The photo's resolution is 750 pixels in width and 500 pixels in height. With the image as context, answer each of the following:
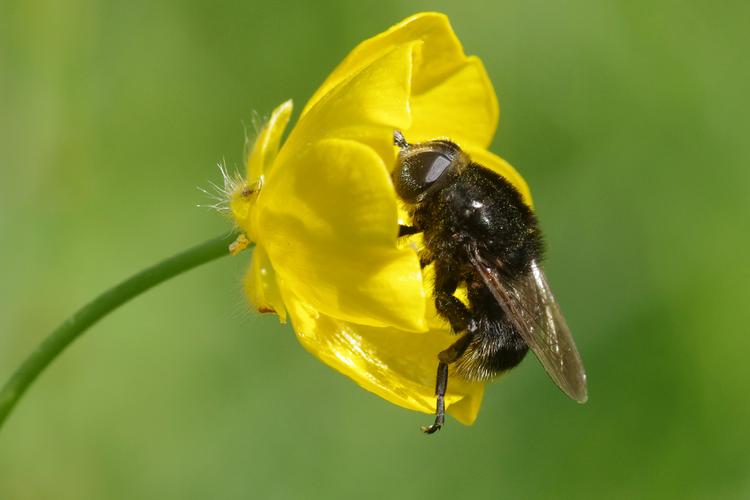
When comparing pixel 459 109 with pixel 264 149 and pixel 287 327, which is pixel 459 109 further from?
pixel 287 327

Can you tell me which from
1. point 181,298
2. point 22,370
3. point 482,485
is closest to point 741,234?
point 482,485

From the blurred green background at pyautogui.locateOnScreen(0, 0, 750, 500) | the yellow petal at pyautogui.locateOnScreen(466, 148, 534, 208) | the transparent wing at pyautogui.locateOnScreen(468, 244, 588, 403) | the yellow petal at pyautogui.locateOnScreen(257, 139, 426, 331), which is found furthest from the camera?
the blurred green background at pyautogui.locateOnScreen(0, 0, 750, 500)

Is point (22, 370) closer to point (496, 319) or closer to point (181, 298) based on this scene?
point (496, 319)

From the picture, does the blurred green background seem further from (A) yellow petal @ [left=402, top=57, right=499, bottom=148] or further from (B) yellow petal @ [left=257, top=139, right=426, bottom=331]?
(B) yellow petal @ [left=257, top=139, right=426, bottom=331]

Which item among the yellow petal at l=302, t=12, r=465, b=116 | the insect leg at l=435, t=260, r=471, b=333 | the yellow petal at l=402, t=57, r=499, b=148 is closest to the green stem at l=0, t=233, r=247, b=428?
the yellow petal at l=302, t=12, r=465, b=116

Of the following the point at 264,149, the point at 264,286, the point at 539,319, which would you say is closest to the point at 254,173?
the point at 264,149
